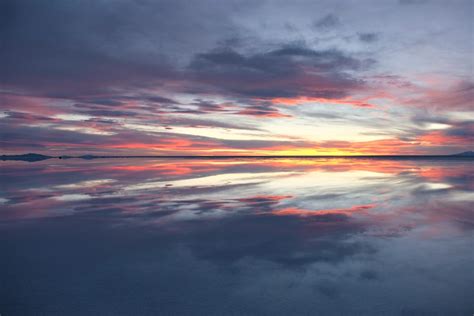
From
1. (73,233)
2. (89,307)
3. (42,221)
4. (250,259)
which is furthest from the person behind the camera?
(42,221)

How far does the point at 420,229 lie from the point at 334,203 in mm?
4548

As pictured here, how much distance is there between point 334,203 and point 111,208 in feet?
30.2

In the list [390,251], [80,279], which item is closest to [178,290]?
[80,279]

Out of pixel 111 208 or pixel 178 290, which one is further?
pixel 111 208

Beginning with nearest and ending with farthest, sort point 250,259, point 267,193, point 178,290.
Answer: point 178,290 < point 250,259 < point 267,193

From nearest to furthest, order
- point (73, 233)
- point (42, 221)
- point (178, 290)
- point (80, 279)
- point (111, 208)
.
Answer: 1. point (178, 290)
2. point (80, 279)
3. point (73, 233)
4. point (42, 221)
5. point (111, 208)

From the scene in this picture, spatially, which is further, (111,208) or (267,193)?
(267,193)

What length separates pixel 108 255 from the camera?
24.6 feet

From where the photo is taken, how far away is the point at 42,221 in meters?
10.9

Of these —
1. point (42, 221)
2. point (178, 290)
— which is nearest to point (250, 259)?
point (178, 290)

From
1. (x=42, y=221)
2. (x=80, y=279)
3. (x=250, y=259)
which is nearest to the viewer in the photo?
(x=80, y=279)

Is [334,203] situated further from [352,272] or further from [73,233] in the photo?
[73,233]

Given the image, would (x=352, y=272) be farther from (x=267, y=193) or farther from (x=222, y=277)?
(x=267, y=193)

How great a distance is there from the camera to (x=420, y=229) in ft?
31.4
